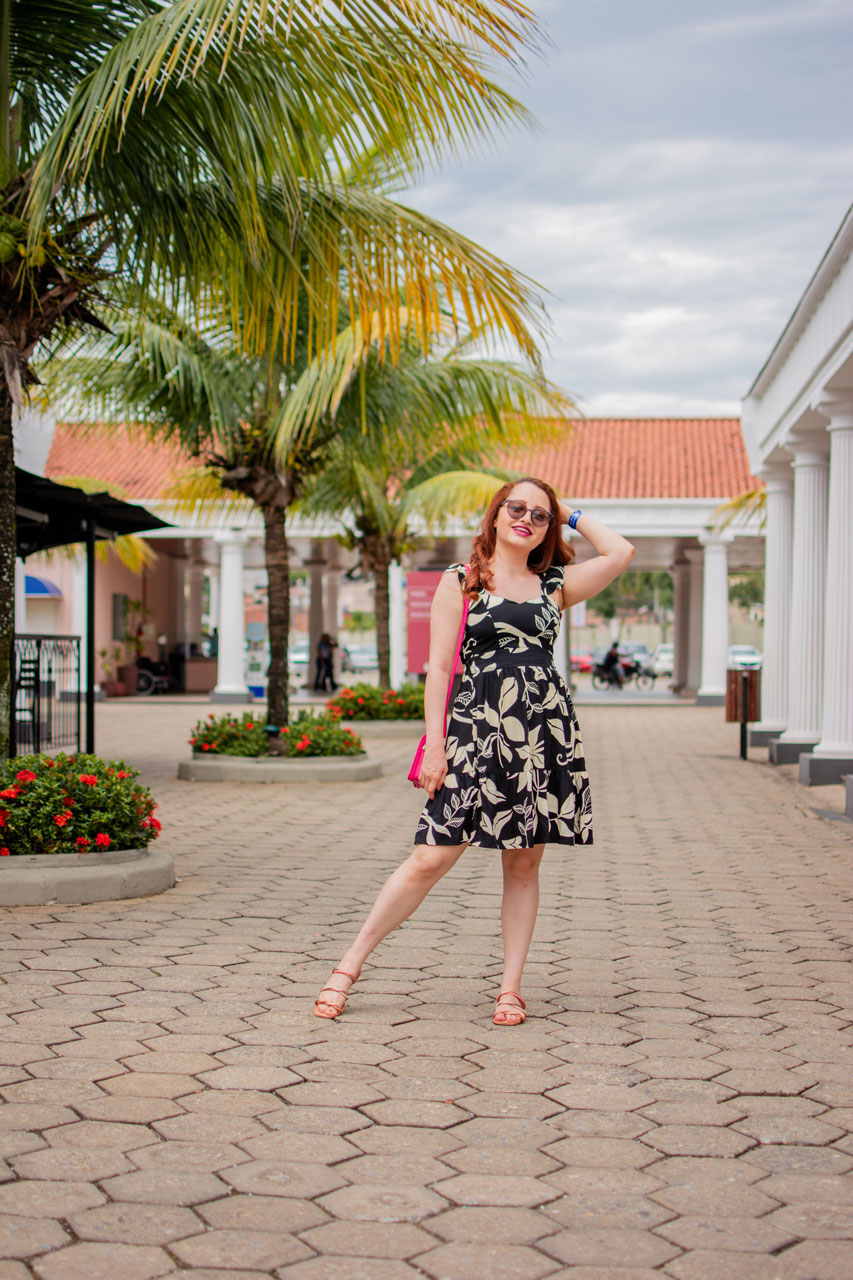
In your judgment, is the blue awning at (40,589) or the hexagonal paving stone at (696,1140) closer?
the hexagonal paving stone at (696,1140)

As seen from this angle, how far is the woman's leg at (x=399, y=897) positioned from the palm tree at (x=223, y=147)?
3.20m

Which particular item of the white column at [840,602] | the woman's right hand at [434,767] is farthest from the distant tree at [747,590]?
the woman's right hand at [434,767]

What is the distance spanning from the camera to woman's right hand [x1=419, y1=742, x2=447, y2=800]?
4.38m

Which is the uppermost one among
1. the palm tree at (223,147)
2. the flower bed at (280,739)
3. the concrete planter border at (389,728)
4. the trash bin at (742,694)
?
the palm tree at (223,147)

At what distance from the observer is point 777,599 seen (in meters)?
17.2

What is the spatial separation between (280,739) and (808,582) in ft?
19.5

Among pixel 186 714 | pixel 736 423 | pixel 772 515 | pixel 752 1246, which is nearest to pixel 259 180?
pixel 752 1246

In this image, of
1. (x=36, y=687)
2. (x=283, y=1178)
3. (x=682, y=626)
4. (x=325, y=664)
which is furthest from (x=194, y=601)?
(x=283, y=1178)

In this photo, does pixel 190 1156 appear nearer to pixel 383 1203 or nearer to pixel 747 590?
pixel 383 1203

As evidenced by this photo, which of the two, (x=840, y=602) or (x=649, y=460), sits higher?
(x=649, y=460)

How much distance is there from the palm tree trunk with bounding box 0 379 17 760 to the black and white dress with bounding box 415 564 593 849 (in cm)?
333

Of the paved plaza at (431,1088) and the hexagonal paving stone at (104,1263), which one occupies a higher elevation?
the hexagonal paving stone at (104,1263)

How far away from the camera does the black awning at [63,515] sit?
36.6 feet

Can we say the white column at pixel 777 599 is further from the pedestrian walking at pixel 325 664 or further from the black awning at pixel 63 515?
the pedestrian walking at pixel 325 664
